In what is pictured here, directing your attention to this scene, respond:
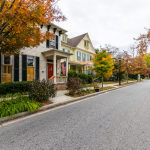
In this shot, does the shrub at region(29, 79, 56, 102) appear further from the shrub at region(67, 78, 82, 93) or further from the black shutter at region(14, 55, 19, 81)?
the black shutter at region(14, 55, 19, 81)

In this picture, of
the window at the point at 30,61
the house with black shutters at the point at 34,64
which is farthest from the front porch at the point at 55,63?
the window at the point at 30,61

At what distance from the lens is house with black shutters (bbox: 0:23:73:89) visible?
28.4ft

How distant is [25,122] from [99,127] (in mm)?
2531

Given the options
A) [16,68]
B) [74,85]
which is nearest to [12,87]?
[16,68]

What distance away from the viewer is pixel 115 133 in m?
2.84

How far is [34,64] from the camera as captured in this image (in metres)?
10.4

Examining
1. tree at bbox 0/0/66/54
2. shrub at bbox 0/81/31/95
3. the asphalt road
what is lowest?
the asphalt road

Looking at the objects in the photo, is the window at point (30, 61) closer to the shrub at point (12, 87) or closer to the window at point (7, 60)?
the window at point (7, 60)

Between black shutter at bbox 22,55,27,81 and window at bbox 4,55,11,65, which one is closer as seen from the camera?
window at bbox 4,55,11,65

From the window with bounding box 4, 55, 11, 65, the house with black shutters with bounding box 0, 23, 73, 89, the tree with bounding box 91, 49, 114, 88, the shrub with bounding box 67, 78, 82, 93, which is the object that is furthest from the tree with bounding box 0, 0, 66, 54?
the tree with bounding box 91, 49, 114, 88

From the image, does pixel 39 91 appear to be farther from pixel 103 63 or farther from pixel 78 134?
pixel 103 63

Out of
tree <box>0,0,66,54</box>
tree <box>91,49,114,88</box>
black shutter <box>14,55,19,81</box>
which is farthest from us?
tree <box>91,49,114,88</box>

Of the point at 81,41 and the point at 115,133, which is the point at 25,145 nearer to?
the point at 115,133

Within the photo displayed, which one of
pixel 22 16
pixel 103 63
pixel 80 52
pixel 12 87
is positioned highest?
pixel 80 52
